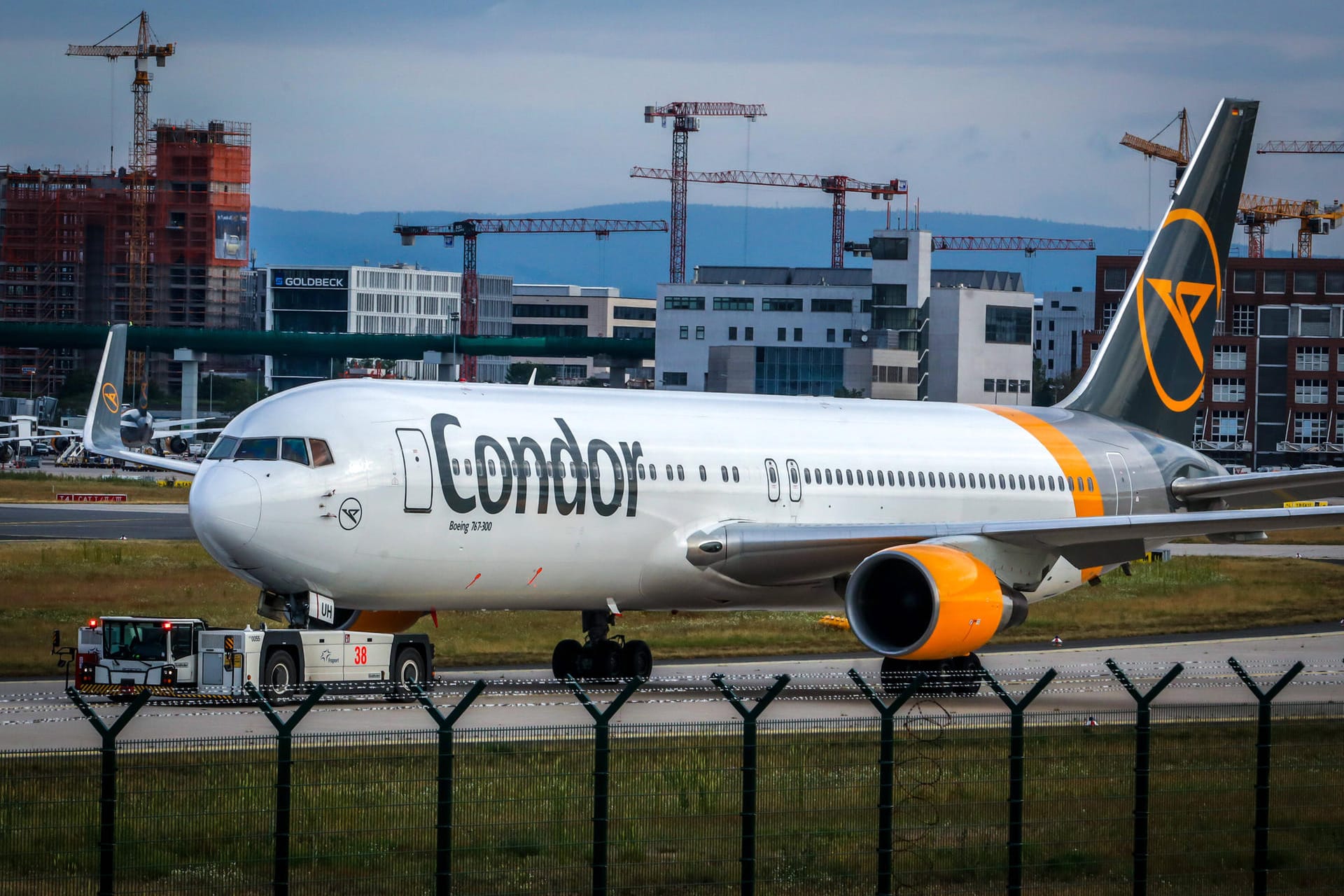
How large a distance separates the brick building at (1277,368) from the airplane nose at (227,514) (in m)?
147

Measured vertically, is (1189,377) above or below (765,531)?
above

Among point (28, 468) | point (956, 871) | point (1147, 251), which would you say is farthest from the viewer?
point (28, 468)

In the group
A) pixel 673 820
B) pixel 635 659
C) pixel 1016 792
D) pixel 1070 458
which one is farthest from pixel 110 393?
pixel 1016 792

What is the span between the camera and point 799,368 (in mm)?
175625

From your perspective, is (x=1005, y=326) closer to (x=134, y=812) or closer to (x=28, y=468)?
(x=28, y=468)

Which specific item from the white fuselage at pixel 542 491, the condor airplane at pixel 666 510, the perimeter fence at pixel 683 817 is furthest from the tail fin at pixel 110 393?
the perimeter fence at pixel 683 817

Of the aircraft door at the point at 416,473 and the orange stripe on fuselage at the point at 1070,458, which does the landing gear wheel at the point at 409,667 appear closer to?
the aircraft door at the point at 416,473

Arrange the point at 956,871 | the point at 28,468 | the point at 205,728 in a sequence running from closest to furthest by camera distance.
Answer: the point at 956,871 → the point at 205,728 → the point at 28,468

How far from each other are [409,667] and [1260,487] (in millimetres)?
16345

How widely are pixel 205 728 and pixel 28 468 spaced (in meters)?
115

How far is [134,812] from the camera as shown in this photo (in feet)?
54.4

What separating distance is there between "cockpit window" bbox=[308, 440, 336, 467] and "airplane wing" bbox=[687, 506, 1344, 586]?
21.8 feet

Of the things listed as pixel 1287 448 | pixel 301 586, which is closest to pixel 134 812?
pixel 301 586

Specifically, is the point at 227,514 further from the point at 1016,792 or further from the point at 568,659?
the point at 1016,792
